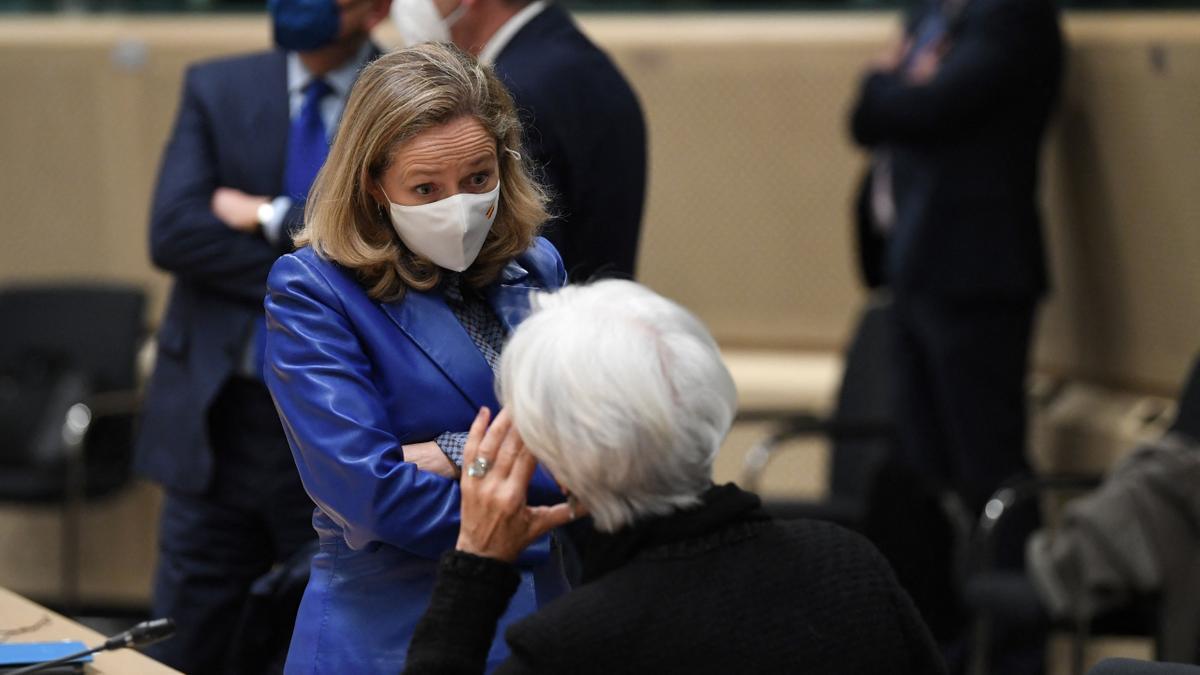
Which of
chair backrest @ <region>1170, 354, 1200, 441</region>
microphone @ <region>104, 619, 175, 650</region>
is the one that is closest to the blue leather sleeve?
microphone @ <region>104, 619, 175, 650</region>

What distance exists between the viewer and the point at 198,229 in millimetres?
2891

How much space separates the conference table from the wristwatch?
734 mm

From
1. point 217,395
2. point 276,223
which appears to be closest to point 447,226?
point 276,223

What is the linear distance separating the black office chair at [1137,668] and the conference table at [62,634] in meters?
1.13

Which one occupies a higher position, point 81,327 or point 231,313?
point 231,313

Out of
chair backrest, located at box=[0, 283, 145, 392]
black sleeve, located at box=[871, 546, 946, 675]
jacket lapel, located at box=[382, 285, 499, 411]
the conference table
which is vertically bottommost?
chair backrest, located at box=[0, 283, 145, 392]

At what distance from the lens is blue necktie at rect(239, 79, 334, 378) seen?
2.90 meters

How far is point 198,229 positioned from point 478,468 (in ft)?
4.13

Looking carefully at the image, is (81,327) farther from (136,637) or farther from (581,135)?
(136,637)

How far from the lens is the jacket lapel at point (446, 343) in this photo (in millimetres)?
1934

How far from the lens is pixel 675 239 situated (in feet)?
17.8

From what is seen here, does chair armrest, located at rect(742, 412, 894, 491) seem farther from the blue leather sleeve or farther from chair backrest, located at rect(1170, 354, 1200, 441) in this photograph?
the blue leather sleeve

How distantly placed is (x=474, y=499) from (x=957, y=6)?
2.98 metres

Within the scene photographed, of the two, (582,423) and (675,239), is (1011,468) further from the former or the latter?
(582,423)
